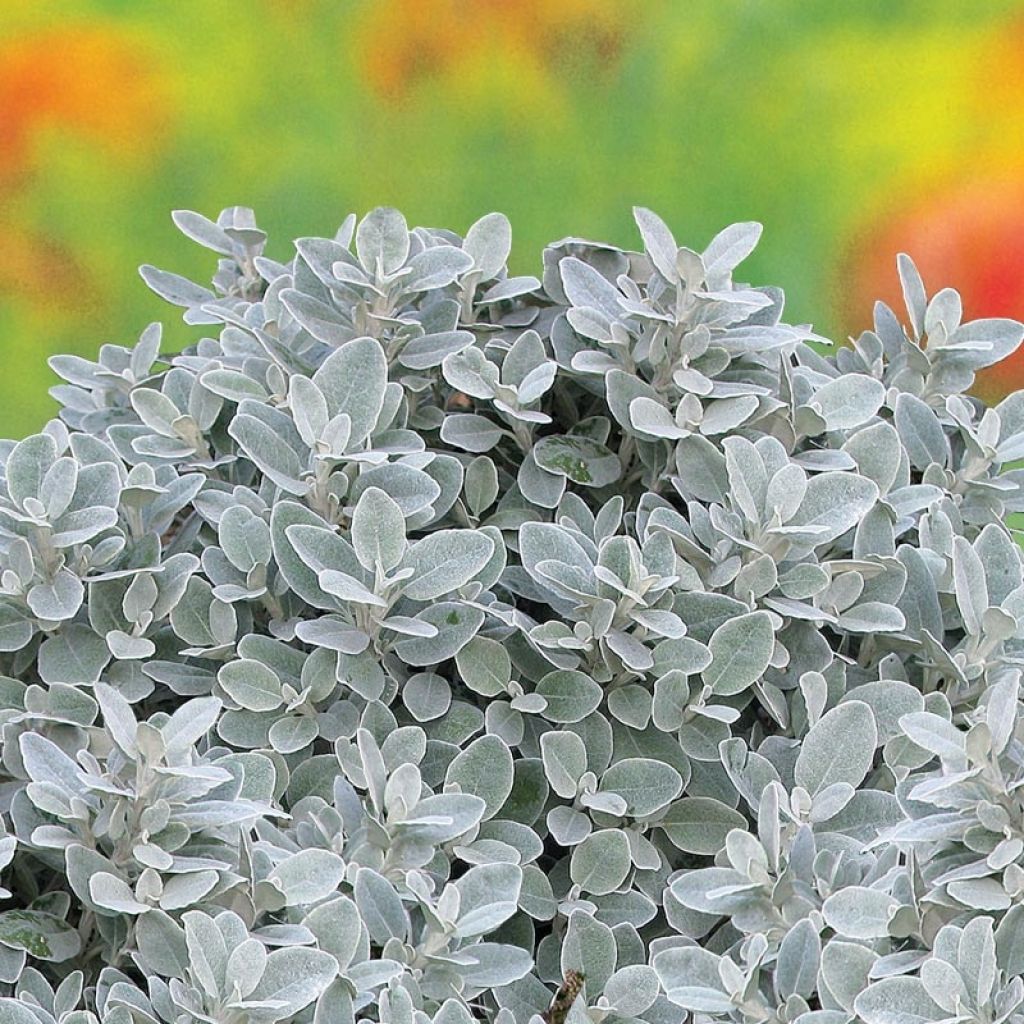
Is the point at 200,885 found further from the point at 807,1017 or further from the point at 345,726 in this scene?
the point at 807,1017

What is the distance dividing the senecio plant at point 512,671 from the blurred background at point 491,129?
1.01m

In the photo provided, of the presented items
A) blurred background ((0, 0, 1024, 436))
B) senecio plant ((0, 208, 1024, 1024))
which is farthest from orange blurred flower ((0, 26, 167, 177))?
senecio plant ((0, 208, 1024, 1024))

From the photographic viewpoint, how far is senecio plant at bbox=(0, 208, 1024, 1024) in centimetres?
68

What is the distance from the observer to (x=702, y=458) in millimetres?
885

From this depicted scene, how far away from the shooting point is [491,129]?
2.00 metres

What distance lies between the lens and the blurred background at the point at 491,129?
6.48 feet

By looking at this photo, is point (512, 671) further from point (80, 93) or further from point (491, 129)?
point (80, 93)

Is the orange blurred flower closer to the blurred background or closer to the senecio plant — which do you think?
the blurred background

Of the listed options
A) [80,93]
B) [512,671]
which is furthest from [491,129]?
[512,671]

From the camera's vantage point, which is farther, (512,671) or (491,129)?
(491,129)

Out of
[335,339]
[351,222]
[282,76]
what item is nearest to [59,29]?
[282,76]

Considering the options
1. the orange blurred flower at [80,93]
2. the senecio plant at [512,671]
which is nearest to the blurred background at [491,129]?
the orange blurred flower at [80,93]

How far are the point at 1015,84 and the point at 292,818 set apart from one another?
157 cm

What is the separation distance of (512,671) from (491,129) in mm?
1286
